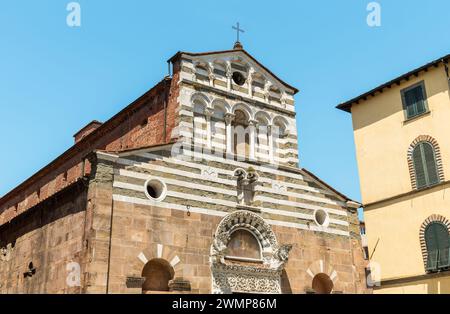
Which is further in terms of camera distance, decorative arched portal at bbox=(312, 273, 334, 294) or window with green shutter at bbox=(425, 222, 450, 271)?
decorative arched portal at bbox=(312, 273, 334, 294)

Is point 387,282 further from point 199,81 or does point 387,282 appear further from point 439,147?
point 199,81

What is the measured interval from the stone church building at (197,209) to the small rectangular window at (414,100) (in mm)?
4499

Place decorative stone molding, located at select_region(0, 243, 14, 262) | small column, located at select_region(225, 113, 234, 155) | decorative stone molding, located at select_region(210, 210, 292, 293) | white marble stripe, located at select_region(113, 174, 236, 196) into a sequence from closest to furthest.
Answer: white marble stripe, located at select_region(113, 174, 236, 196), decorative stone molding, located at select_region(210, 210, 292, 293), small column, located at select_region(225, 113, 234, 155), decorative stone molding, located at select_region(0, 243, 14, 262)

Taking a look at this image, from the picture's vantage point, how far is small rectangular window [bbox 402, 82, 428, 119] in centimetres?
1927

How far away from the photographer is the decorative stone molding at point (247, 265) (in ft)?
58.4

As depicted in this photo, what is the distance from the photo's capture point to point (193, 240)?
17.7m

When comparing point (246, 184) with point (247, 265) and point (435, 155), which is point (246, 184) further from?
point (435, 155)

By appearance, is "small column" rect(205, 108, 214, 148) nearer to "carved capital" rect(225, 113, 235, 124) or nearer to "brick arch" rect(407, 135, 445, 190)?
"carved capital" rect(225, 113, 235, 124)

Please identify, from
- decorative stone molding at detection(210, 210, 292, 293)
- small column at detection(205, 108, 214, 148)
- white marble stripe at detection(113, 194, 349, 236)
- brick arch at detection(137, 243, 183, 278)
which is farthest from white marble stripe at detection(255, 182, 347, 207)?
brick arch at detection(137, 243, 183, 278)

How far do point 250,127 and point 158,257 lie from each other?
6920 mm

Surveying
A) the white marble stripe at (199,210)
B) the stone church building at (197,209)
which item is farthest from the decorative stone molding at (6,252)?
the white marble stripe at (199,210)

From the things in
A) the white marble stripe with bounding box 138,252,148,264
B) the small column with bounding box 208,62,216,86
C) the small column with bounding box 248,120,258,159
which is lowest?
the white marble stripe with bounding box 138,252,148,264

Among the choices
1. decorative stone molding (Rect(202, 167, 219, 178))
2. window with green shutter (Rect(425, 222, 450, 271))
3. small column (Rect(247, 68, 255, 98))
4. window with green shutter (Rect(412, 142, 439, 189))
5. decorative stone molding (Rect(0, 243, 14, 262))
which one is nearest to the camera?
window with green shutter (Rect(425, 222, 450, 271))

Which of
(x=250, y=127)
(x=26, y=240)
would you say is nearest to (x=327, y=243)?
(x=250, y=127)
